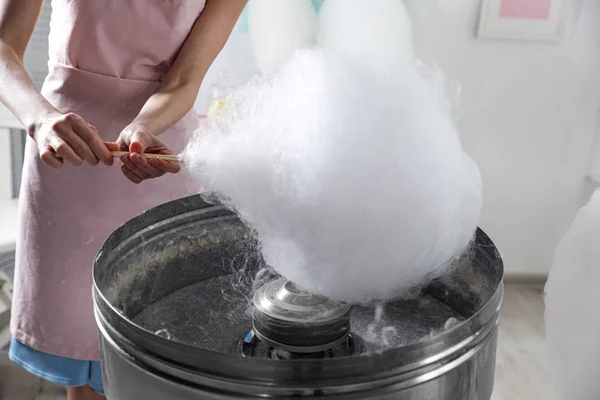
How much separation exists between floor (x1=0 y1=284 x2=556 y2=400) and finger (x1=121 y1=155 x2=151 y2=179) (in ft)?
4.18

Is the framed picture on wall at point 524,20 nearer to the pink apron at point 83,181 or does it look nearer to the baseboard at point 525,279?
the baseboard at point 525,279

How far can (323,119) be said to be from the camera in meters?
0.65

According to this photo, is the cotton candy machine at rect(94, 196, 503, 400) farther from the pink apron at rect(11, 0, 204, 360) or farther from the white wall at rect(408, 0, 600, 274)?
the white wall at rect(408, 0, 600, 274)

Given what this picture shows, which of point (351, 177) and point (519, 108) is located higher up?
point (351, 177)

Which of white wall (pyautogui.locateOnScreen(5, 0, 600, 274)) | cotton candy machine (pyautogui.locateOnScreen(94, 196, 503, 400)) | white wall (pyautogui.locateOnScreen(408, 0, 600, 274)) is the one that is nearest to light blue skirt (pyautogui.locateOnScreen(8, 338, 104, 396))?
cotton candy machine (pyautogui.locateOnScreen(94, 196, 503, 400))

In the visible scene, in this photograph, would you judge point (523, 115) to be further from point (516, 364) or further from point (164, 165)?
point (164, 165)

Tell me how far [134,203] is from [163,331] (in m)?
0.40

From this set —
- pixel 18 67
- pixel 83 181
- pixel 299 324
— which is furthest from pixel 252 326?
pixel 18 67

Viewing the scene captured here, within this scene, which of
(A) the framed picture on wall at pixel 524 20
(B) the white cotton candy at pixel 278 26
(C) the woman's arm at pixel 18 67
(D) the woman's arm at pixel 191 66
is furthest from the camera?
(A) the framed picture on wall at pixel 524 20

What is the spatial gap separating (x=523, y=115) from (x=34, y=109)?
202 centimetres

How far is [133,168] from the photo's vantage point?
85cm

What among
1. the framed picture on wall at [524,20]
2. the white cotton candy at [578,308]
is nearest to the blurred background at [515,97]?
the framed picture on wall at [524,20]

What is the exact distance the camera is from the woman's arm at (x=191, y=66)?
104cm

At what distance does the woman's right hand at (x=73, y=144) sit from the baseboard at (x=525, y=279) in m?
2.25
